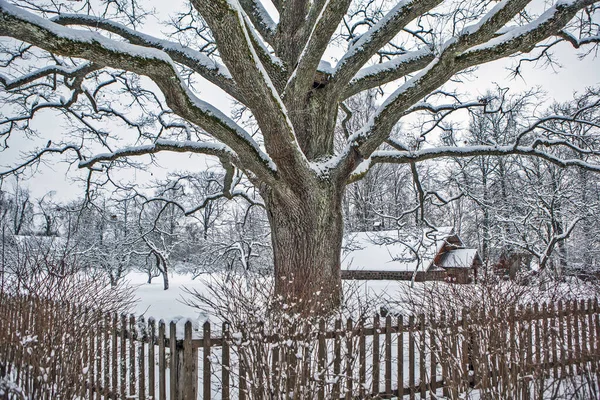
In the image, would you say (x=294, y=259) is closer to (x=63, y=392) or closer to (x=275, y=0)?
(x=63, y=392)

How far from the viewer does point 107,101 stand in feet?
34.5

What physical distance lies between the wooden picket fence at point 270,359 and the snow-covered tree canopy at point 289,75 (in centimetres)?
59

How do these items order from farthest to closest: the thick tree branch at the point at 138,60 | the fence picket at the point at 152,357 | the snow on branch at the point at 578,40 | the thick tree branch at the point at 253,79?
the snow on branch at the point at 578,40
the thick tree branch at the point at 253,79
the thick tree branch at the point at 138,60
the fence picket at the point at 152,357

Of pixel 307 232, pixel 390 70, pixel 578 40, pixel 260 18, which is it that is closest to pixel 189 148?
pixel 307 232

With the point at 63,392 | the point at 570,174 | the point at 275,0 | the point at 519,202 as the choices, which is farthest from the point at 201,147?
the point at 570,174

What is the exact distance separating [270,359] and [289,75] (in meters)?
5.58

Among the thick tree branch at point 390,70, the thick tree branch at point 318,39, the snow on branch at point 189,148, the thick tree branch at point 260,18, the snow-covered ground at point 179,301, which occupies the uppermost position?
the thick tree branch at point 260,18

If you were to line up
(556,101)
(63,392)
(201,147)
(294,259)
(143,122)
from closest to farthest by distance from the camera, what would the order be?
(63,392), (294,259), (201,147), (143,122), (556,101)

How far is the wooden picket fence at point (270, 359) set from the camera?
10.2ft

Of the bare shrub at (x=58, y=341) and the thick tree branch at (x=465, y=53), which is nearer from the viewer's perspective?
the bare shrub at (x=58, y=341)

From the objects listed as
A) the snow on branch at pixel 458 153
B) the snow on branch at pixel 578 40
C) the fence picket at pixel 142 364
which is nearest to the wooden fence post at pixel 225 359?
the fence picket at pixel 142 364

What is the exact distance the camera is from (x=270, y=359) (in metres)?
3.23

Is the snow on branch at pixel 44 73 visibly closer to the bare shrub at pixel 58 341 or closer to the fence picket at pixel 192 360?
the bare shrub at pixel 58 341

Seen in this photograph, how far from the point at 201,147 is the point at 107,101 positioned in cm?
486
